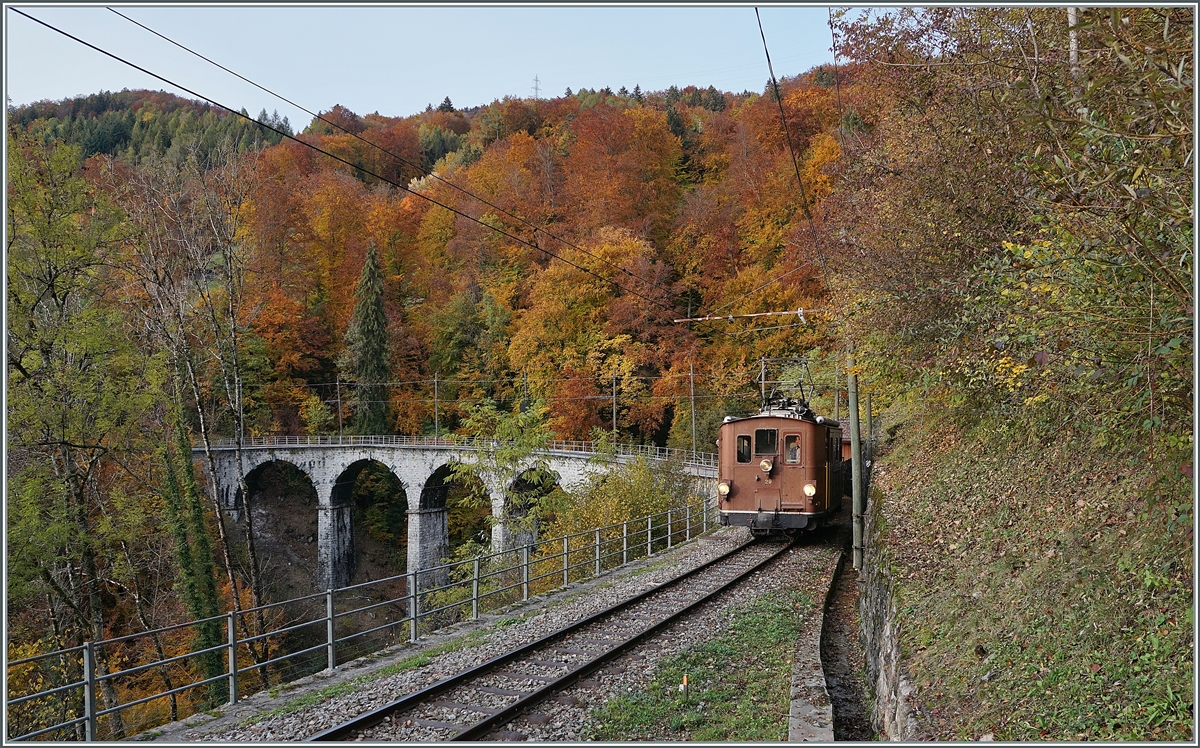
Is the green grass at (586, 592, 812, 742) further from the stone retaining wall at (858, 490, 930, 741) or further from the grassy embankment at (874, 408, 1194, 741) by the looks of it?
the grassy embankment at (874, 408, 1194, 741)

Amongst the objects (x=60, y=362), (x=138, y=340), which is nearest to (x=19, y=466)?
(x=60, y=362)

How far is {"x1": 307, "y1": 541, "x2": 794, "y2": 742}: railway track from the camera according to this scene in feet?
20.6

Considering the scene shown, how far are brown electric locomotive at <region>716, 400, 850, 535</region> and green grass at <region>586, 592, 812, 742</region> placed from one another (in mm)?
5828

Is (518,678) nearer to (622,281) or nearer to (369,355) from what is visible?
(622,281)

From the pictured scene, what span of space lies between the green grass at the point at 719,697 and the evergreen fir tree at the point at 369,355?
38363 millimetres

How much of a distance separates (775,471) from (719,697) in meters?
8.86

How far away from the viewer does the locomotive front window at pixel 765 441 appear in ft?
51.0

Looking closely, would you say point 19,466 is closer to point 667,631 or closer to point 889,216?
point 667,631

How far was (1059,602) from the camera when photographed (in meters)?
5.57

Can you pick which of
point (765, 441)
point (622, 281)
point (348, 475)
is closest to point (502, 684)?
point (765, 441)

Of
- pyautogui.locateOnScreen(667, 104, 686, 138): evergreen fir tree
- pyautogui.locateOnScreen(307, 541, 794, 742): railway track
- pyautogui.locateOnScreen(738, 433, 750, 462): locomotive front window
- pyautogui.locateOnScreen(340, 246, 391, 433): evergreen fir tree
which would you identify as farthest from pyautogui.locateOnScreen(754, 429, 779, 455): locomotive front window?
pyautogui.locateOnScreen(667, 104, 686, 138): evergreen fir tree

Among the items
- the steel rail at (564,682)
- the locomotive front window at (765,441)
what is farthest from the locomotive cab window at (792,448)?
the steel rail at (564,682)

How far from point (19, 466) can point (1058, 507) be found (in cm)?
1582

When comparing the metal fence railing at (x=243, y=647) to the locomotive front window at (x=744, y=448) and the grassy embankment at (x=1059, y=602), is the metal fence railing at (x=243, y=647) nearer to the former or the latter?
the locomotive front window at (x=744, y=448)
